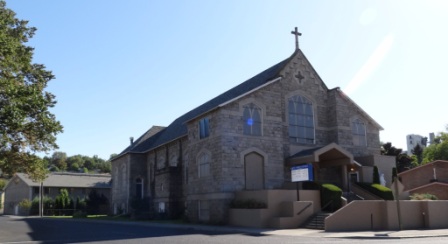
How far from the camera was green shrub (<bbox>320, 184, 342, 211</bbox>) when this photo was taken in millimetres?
28594

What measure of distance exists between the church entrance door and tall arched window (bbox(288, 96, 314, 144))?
422 cm

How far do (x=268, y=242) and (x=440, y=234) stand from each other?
9.45 m

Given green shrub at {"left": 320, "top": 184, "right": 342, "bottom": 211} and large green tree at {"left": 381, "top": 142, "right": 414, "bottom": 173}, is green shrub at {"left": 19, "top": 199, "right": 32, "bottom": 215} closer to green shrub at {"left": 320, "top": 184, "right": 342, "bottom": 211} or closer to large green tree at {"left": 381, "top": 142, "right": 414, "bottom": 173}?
large green tree at {"left": 381, "top": 142, "right": 414, "bottom": 173}

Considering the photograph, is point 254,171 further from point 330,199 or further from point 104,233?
point 104,233

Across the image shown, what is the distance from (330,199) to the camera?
28.6 meters

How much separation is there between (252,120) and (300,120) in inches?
203

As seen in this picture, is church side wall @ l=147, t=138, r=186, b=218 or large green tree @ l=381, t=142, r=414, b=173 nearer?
church side wall @ l=147, t=138, r=186, b=218

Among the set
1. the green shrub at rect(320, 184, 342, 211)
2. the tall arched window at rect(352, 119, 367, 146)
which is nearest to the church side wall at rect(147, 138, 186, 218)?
the tall arched window at rect(352, 119, 367, 146)

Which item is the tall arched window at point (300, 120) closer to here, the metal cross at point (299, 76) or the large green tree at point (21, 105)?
the metal cross at point (299, 76)

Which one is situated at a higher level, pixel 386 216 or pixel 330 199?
pixel 330 199

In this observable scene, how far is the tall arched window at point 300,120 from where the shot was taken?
3547 cm

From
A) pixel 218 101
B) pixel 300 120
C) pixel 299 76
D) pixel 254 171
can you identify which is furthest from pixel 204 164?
pixel 299 76

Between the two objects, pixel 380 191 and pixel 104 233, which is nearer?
pixel 104 233

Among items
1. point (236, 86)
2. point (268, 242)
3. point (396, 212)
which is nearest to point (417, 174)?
point (236, 86)
